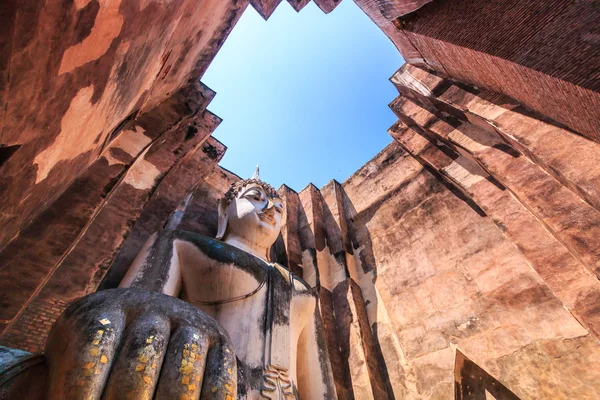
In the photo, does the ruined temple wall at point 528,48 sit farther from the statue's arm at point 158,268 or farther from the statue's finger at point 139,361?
the statue's arm at point 158,268

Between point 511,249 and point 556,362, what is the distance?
4.01ft

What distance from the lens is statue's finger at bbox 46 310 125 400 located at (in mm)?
999

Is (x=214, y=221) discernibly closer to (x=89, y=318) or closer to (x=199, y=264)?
(x=199, y=264)

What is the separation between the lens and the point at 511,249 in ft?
12.0

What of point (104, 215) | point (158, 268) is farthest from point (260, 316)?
point (104, 215)

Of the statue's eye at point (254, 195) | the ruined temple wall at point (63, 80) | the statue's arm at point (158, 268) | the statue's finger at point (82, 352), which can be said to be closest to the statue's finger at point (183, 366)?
the statue's finger at point (82, 352)

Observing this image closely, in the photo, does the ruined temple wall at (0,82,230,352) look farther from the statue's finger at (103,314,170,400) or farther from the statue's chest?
the statue's finger at (103,314,170,400)

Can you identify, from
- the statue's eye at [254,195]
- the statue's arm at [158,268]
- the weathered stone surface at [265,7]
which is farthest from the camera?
the weathered stone surface at [265,7]

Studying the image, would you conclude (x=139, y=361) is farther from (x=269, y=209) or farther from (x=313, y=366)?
(x=269, y=209)

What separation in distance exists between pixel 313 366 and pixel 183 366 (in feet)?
5.98

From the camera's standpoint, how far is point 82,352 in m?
1.06

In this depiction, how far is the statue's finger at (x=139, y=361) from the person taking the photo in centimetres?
106

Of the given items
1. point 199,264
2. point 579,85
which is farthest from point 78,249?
point 579,85

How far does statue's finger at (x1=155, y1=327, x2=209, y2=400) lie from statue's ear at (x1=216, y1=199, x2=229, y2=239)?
2179 millimetres
